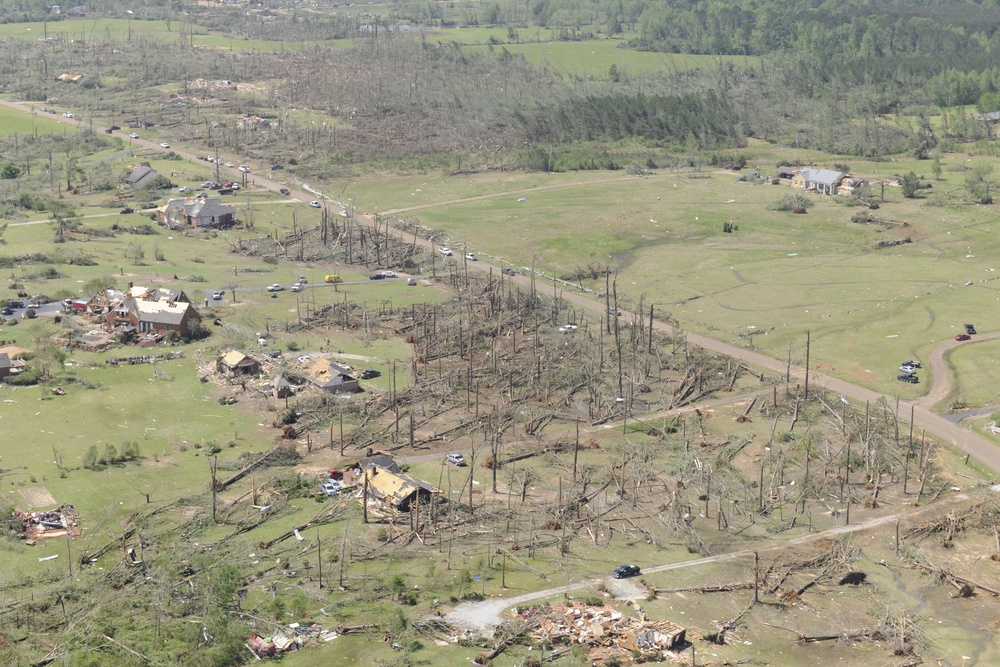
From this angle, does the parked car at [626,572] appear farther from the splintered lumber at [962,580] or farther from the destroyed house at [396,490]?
the splintered lumber at [962,580]

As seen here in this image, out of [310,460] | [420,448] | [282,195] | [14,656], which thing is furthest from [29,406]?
[282,195]

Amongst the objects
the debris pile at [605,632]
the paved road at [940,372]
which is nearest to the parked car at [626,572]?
the debris pile at [605,632]

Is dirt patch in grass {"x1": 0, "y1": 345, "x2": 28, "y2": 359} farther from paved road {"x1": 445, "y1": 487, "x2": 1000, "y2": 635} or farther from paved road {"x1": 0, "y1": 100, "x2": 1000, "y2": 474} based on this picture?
paved road {"x1": 445, "y1": 487, "x2": 1000, "y2": 635}

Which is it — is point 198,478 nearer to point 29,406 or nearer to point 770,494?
point 29,406

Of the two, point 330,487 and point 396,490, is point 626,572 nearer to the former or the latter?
point 396,490

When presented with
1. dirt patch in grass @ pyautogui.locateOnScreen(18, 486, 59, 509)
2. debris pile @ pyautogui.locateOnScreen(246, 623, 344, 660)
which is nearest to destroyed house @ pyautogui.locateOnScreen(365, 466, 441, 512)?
debris pile @ pyautogui.locateOnScreen(246, 623, 344, 660)
